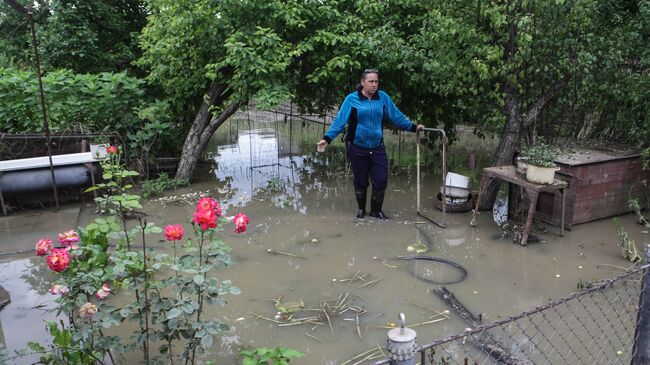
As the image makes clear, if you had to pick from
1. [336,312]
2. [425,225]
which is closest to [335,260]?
[336,312]

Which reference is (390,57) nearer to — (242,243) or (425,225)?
(425,225)

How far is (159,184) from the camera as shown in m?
7.82

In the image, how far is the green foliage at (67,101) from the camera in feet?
24.2

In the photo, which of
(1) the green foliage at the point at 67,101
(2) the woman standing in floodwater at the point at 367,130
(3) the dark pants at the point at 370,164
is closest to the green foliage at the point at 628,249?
(2) the woman standing in floodwater at the point at 367,130

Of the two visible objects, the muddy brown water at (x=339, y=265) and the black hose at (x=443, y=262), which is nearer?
the muddy brown water at (x=339, y=265)

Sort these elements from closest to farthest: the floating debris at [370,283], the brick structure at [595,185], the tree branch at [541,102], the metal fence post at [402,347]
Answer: the metal fence post at [402,347]
the floating debris at [370,283]
the brick structure at [595,185]
the tree branch at [541,102]

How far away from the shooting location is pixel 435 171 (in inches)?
355

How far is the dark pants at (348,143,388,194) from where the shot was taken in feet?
20.4

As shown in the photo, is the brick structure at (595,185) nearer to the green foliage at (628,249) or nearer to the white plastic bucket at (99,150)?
the green foliage at (628,249)

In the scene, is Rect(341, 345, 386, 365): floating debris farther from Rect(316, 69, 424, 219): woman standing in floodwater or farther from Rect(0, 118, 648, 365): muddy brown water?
Rect(316, 69, 424, 219): woman standing in floodwater

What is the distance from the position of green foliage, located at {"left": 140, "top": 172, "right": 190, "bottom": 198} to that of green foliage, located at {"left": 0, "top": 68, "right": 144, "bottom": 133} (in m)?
1.08

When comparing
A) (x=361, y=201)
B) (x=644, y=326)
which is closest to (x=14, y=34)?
(x=361, y=201)

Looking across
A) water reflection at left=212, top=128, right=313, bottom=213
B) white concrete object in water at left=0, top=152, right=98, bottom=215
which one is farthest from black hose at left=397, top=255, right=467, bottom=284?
white concrete object in water at left=0, top=152, right=98, bottom=215

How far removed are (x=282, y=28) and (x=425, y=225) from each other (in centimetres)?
395
